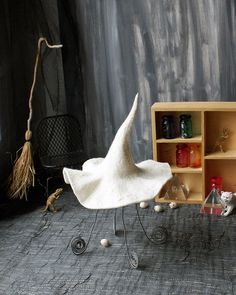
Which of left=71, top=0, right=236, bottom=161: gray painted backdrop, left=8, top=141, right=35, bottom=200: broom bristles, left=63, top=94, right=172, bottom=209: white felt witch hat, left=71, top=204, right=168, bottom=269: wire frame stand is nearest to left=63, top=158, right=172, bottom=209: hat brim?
left=63, top=94, right=172, bottom=209: white felt witch hat

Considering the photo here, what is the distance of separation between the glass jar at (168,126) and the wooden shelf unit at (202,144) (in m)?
0.03

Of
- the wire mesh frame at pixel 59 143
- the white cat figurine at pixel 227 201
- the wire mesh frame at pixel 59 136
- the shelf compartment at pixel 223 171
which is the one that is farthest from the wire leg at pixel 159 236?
the wire mesh frame at pixel 59 136

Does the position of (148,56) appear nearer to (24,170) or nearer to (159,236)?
(24,170)

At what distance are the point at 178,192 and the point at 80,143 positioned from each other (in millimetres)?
775

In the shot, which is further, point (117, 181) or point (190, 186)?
point (190, 186)

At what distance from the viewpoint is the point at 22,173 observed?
3.03 m

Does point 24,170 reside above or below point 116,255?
above

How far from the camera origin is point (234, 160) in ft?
9.59

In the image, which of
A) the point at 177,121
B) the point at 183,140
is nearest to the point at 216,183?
the point at 183,140

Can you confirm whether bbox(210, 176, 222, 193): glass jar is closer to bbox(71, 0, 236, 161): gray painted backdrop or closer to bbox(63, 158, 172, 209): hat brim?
bbox(71, 0, 236, 161): gray painted backdrop

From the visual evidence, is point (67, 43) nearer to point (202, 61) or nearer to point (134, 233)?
point (202, 61)

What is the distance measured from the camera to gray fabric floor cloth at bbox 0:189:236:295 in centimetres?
216

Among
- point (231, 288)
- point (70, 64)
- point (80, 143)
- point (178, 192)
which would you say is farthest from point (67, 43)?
point (231, 288)

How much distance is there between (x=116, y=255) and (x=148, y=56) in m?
1.28
